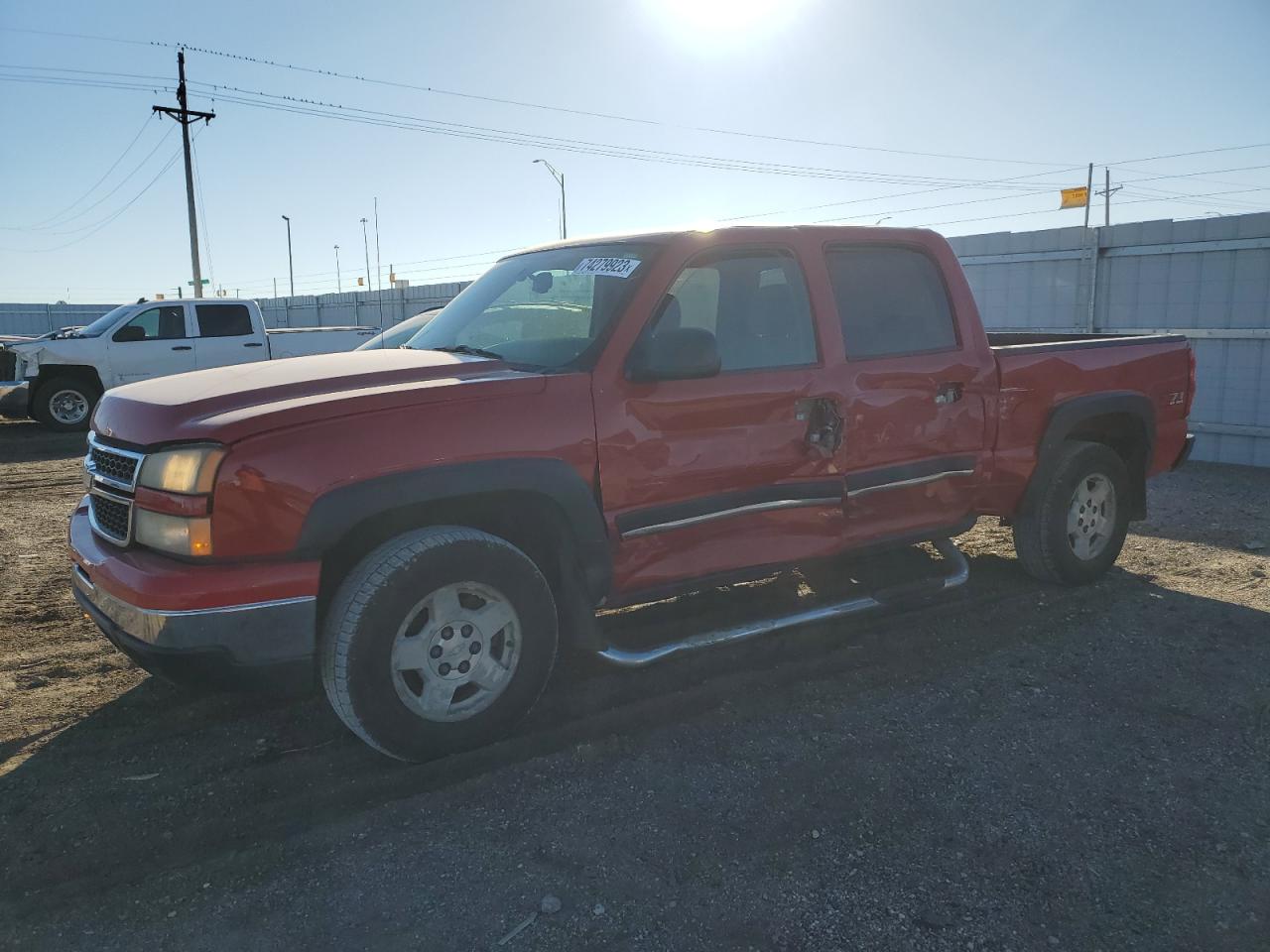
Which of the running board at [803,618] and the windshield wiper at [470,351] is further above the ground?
the windshield wiper at [470,351]

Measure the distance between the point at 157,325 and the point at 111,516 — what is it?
12315 mm

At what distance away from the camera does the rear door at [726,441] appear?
3.50m

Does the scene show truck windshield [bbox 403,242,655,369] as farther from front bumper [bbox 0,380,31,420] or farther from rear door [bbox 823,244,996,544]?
front bumper [bbox 0,380,31,420]

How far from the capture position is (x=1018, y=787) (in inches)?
123

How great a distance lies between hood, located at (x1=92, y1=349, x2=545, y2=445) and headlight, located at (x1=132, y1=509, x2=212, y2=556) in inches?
10.0

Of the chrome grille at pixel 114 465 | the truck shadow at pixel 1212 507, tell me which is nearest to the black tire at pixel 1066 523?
the truck shadow at pixel 1212 507

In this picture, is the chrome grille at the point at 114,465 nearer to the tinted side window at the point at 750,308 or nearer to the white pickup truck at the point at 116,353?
the tinted side window at the point at 750,308

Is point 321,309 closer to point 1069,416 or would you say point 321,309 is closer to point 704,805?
point 1069,416

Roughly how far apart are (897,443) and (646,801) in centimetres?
212

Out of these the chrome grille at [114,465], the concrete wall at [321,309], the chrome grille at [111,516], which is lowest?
the chrome grille at [111,516]

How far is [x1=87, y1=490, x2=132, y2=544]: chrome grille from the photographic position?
10.2 ft

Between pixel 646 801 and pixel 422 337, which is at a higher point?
pixel 422 337

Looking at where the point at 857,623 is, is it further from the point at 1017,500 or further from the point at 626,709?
the point at 626,709

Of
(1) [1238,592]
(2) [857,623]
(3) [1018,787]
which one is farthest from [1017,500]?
(3) [1018,787]
